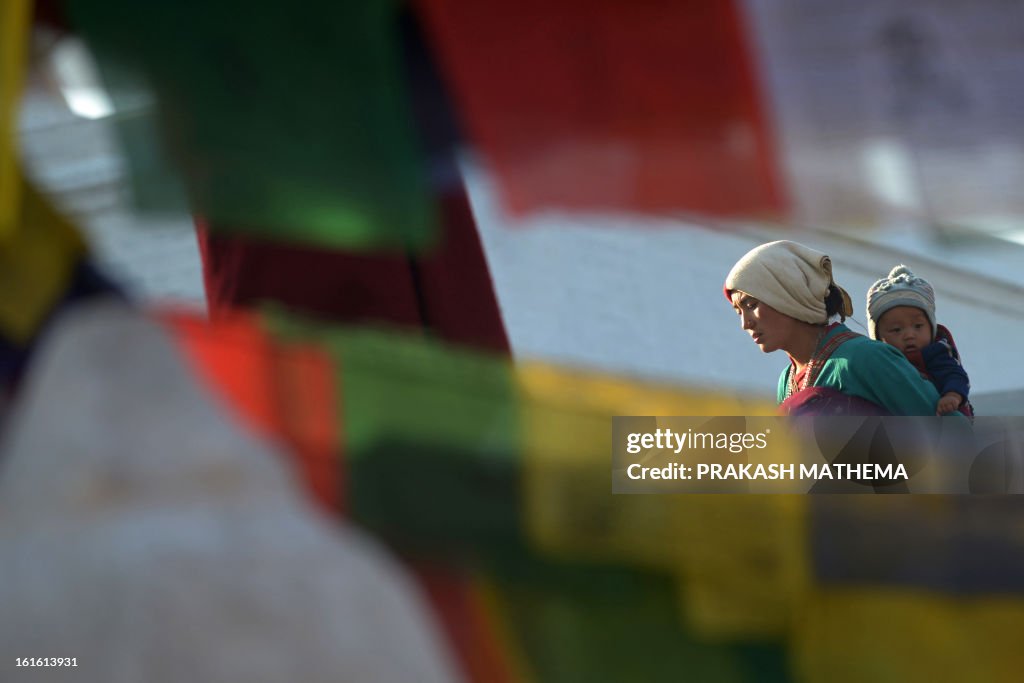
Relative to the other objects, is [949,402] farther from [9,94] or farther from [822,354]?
[9,94]

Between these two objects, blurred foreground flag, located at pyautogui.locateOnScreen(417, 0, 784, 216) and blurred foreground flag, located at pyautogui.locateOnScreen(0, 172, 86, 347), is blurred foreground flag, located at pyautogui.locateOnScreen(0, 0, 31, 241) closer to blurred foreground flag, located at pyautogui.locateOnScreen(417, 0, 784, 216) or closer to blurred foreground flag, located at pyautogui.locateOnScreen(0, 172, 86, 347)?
blurred foreground flag, located at pyautogui.locateOnScreen(0, 172, 86, 347)

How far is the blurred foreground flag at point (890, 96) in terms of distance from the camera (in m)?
0.58

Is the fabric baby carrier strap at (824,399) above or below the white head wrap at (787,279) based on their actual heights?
below

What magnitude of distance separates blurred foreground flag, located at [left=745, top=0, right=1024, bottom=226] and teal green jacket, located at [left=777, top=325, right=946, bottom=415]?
46 centimetres

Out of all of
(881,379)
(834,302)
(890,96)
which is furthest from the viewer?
(834,302)

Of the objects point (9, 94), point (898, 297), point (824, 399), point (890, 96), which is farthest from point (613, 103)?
point (898, 297)

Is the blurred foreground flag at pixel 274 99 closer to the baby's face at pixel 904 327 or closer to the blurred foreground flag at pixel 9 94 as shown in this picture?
the blurred foreground flag at pixel 9 94

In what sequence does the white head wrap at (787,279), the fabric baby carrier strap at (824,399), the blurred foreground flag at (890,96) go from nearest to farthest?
the blurred foreground flag at (890,96), the fabric baby carrier strap at (824,399), the white head wrap at (787,279)

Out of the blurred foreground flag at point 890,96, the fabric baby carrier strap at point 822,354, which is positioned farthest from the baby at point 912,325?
the blurred foreground flag at point 890,96

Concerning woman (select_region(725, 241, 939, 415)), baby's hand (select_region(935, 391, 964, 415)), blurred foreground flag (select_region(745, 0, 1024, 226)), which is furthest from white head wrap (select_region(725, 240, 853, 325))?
blurred foreground flag (select_region(745, 0, 1024, 226))

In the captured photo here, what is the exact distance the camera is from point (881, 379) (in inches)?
41.4

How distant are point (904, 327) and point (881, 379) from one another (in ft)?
0.64

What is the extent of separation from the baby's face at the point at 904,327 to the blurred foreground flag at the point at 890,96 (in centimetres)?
63

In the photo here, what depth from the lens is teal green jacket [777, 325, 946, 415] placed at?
103 centimetres
